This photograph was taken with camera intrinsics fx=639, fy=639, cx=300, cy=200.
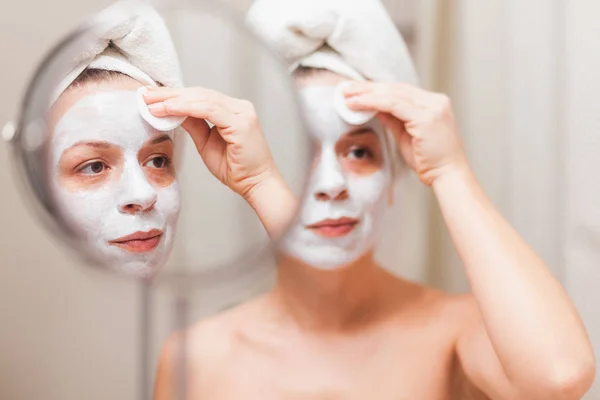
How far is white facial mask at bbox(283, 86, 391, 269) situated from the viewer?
659mm

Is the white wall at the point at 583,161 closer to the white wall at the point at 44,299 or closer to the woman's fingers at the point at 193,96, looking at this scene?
the woman's fingers at the point at 193,96

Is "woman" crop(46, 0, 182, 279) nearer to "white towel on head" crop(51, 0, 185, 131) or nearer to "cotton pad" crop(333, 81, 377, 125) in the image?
"white towel on head" crop(51, 0, 185, 131)

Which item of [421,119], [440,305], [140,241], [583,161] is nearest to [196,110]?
[140,241]

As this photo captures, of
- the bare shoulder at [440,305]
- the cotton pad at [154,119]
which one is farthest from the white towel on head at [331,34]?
the bare shoulder at [440,305]

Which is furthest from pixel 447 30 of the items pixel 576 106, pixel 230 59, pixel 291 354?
pixel 291 354

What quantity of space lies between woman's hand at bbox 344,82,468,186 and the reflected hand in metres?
0.11

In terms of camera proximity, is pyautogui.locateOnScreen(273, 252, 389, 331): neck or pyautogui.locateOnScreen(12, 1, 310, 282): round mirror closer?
pyautogui.locateOnScreen(12, 1, 310, 282): round mirror

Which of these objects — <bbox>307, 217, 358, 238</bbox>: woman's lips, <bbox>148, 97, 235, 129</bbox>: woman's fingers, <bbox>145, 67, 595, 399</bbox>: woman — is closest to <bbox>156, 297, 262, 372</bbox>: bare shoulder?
<bbox>145, 67, 595, 399</bbox>: woman

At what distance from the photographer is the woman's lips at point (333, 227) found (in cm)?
67

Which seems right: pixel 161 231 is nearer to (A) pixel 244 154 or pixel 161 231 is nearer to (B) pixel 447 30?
(A) pixel 244 154

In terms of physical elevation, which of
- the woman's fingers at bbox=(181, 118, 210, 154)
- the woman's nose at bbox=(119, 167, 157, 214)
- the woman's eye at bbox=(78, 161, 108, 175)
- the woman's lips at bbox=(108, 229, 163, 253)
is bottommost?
the woman's lips at bbox=(108, 229, 163, 253)

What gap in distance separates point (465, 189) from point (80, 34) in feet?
1.35

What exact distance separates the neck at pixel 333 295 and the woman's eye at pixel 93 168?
22cm

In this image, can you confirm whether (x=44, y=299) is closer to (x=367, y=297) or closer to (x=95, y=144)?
(x=95, y=144)
